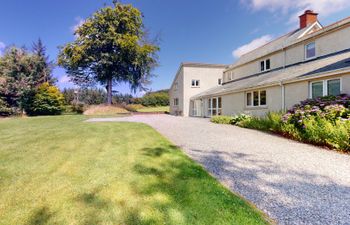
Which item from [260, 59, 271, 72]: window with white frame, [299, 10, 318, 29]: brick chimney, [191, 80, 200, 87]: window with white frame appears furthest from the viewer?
[191, 80, 200, 87]: window with white frame

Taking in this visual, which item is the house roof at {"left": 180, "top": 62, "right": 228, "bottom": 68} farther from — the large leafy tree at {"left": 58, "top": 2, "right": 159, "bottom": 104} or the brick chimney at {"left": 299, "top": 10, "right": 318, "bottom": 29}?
the brick chimney at {"left": 299, "top": 10, "right": 318, "bottom": 29}

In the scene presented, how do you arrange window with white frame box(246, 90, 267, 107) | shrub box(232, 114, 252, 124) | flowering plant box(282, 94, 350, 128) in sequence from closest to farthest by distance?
flowering plant box(282, 94, 350, 128) < shrub box(232, 114, 252, 124) < window with white frame box(246, 90, 267, 107)

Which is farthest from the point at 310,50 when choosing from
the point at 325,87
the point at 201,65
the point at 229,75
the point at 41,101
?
the point at 41,101

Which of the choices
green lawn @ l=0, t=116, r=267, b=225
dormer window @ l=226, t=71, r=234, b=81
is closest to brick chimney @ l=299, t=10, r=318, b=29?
dormer window @ l=226, t=71, r=234, b=81

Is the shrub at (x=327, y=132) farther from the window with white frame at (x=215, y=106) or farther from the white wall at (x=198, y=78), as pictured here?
the white wall at (x=198, y=78)

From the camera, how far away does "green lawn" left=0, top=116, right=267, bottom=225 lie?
2729 millimetres

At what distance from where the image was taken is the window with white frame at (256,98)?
47.8ft

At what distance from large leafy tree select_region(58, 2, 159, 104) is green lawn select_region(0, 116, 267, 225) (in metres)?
23.9

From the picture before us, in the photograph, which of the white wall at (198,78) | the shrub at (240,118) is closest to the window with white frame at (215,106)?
the white wall at (198,78)

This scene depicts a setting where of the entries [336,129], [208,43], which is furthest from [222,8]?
[336,129]

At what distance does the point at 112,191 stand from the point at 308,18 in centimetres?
2231

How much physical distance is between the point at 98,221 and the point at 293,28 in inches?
948

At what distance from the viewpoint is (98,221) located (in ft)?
8.63

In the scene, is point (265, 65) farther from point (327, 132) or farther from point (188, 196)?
point (188, 196)
